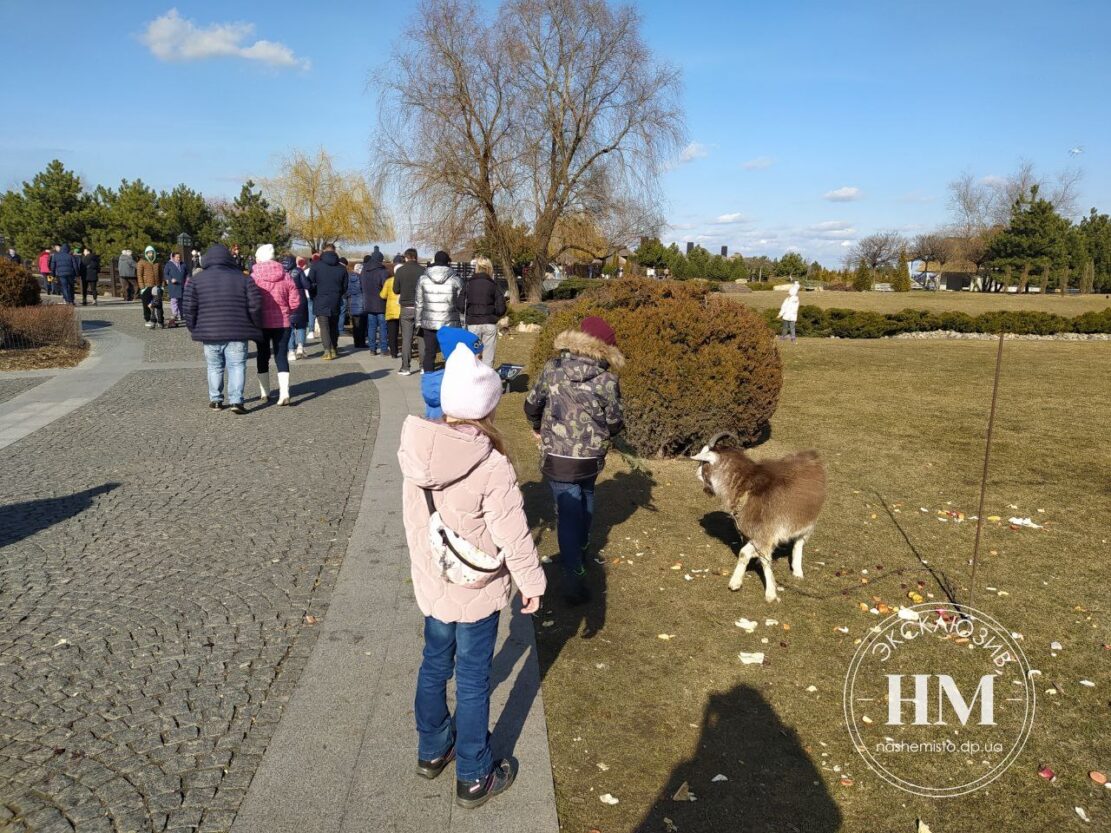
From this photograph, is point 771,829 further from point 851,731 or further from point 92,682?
point 92,682

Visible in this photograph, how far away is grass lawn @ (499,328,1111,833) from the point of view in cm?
313

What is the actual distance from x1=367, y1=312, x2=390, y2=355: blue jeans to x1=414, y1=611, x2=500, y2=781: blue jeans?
13099 mm

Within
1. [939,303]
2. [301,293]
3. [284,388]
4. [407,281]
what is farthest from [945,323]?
[284,388]

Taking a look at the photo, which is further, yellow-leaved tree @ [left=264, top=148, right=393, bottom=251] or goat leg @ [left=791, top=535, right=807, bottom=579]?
yellow-leaved tree @ [left=264, top=148, right=393, bottom=251]

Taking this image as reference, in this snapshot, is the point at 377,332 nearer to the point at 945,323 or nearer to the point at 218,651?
Result: the point at 218,651

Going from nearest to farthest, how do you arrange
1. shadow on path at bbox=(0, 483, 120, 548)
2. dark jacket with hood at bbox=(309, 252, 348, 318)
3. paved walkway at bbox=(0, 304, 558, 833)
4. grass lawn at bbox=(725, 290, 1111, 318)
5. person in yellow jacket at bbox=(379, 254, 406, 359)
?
paved walkway at bbox=(0, 304, 558, 833), shadow on path at bbox=(0, 483, 120, 548), person in yellow jacket at bbox=(379, 254, 406, 359), dark jacket with hood at bbox=(309, 252, 348, 318), grass lawn at bbox=(725, 290, 1111, 318)

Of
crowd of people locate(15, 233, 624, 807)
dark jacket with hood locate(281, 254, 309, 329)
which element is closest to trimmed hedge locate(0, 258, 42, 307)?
dark jacket with hood locate(281, 254, 309, 329)

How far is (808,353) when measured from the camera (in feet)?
60.9

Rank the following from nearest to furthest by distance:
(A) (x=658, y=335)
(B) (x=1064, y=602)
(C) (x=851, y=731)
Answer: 1. (C) (x=851, y=731)
2. (B) (x=1064, y=602)
3. (A) (x=658, y=335)

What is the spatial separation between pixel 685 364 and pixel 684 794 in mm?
5187

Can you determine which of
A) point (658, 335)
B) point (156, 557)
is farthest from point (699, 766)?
point (658, 335)

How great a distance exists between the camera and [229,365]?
9773 millimetres

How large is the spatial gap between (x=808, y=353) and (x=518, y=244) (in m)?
19.5

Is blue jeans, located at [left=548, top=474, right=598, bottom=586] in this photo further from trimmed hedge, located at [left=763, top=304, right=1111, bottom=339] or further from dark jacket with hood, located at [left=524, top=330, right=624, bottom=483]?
trimmed hedge, located at [left=763, top=304, right=1111, bottom=339]
